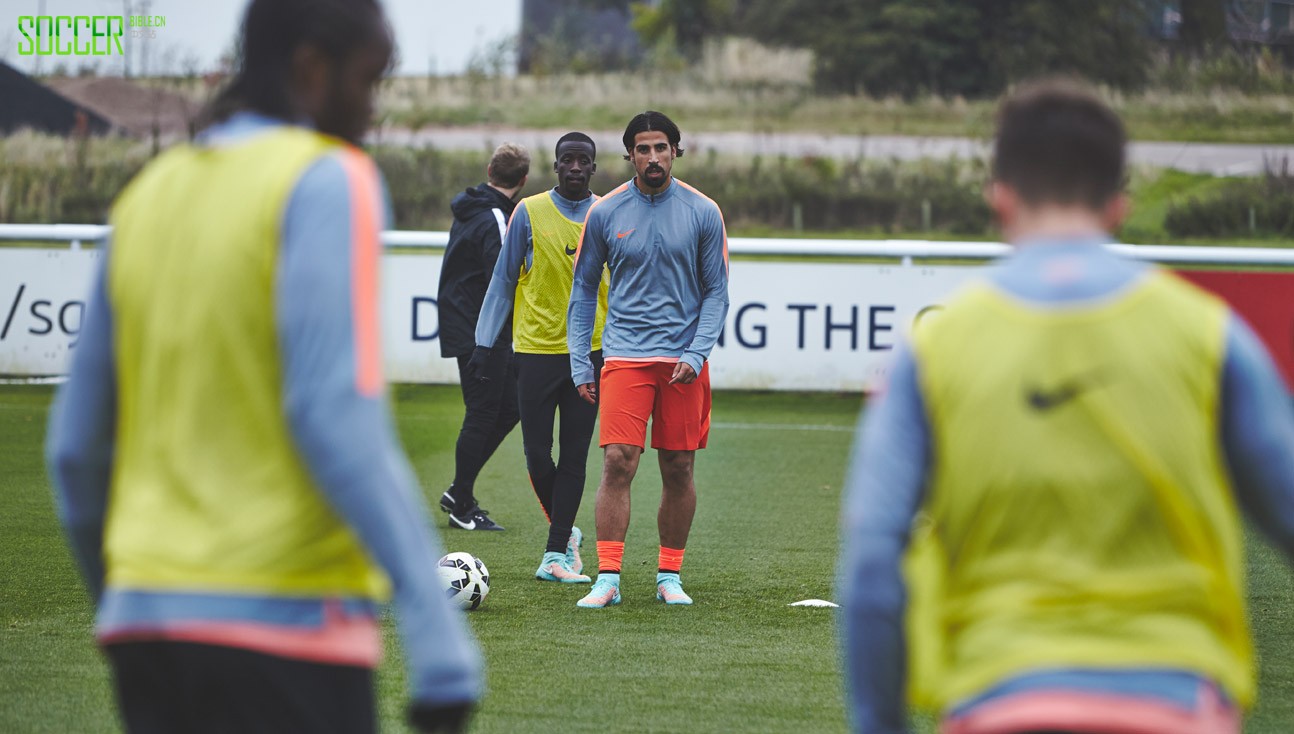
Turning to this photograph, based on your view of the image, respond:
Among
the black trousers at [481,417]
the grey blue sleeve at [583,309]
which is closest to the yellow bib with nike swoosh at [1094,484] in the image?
the grey blue sleeve at [583,309]

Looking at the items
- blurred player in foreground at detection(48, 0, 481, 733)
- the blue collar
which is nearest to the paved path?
the blue collar

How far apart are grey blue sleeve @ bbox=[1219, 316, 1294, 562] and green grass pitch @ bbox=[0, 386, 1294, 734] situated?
3.03 metres

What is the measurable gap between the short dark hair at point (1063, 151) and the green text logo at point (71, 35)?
21025mm

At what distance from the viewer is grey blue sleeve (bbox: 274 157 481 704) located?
206 centimetres

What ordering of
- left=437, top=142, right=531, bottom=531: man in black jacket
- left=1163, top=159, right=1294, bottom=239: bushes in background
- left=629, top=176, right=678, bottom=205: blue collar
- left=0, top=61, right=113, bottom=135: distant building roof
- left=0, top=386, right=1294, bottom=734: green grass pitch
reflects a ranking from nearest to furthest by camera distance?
left=0, top=386, right=1294, bottom=734: green grass pitch < left=629, top=176, right=678, bottom=205: blue collar < left=437, top=142, right=531, bottom=531: man in black jacket < left=1163, top=159, right=1294, bottom=239: bushes in background < left=0, top=61, right=113, bottom=135: distant building roof

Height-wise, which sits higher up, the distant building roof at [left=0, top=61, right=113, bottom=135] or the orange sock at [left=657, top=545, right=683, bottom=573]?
the distant building roof at [left=0, top=61, right=113, bottom=135]

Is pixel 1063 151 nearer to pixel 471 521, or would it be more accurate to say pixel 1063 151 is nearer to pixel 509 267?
pixel 509 267

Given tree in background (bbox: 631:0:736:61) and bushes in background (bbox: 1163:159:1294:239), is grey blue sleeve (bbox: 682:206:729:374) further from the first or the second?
tree in background (bbox: 631:0:736:61)

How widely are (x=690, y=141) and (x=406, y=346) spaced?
1910 centimetres

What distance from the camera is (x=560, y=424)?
7594mm

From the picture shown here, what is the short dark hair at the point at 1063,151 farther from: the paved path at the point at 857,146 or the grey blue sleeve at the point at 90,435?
the paved path at the point at 857,146

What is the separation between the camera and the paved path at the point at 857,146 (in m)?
31.9

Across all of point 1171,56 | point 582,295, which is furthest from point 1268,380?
point 1171,56

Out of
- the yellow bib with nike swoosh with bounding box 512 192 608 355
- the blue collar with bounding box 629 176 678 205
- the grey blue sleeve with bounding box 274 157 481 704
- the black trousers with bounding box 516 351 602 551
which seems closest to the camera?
the grey blue sleeve with bounding box 274 157 481 704
